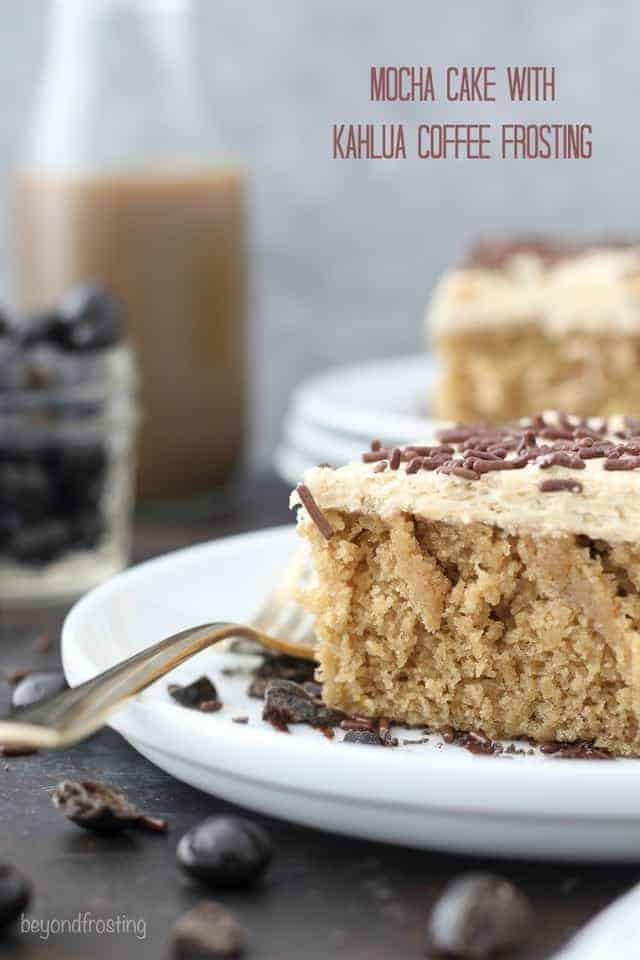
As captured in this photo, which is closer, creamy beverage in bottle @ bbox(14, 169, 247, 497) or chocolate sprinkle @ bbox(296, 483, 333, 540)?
chocolate sprinkle @ bbox(296, 483, 333, 540)

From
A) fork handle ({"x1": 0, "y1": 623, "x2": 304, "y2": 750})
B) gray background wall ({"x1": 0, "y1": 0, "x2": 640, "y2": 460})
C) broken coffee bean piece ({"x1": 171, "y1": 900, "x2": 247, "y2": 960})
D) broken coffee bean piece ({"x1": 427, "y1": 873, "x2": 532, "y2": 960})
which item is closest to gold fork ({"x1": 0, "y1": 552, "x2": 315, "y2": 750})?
fork handle ({"x1": 0, "y1": 623, "x2": 304, "y2": 750})

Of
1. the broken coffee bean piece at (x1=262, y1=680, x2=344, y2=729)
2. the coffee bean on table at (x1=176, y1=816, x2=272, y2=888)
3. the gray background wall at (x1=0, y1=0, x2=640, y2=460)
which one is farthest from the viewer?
the gray background wall at (x1=0, y1=0, x2=640, y2=460)

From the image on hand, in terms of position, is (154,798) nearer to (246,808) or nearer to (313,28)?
(246,808)

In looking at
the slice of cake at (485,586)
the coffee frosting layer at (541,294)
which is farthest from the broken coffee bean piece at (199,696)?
the coffee frosting layer at (541,294)

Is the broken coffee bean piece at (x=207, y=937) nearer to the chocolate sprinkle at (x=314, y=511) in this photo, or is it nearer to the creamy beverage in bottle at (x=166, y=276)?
the chocolate sprinkle at (x=314, y=511)

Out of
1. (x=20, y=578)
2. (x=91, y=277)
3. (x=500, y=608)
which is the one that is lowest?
(x=20, y=578)

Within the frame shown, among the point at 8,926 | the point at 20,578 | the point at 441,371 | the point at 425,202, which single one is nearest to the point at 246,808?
the point at 8,926

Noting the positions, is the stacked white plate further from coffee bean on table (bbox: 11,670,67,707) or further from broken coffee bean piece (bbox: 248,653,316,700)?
coffee bean on table (bbox: 11,670,67,707)
